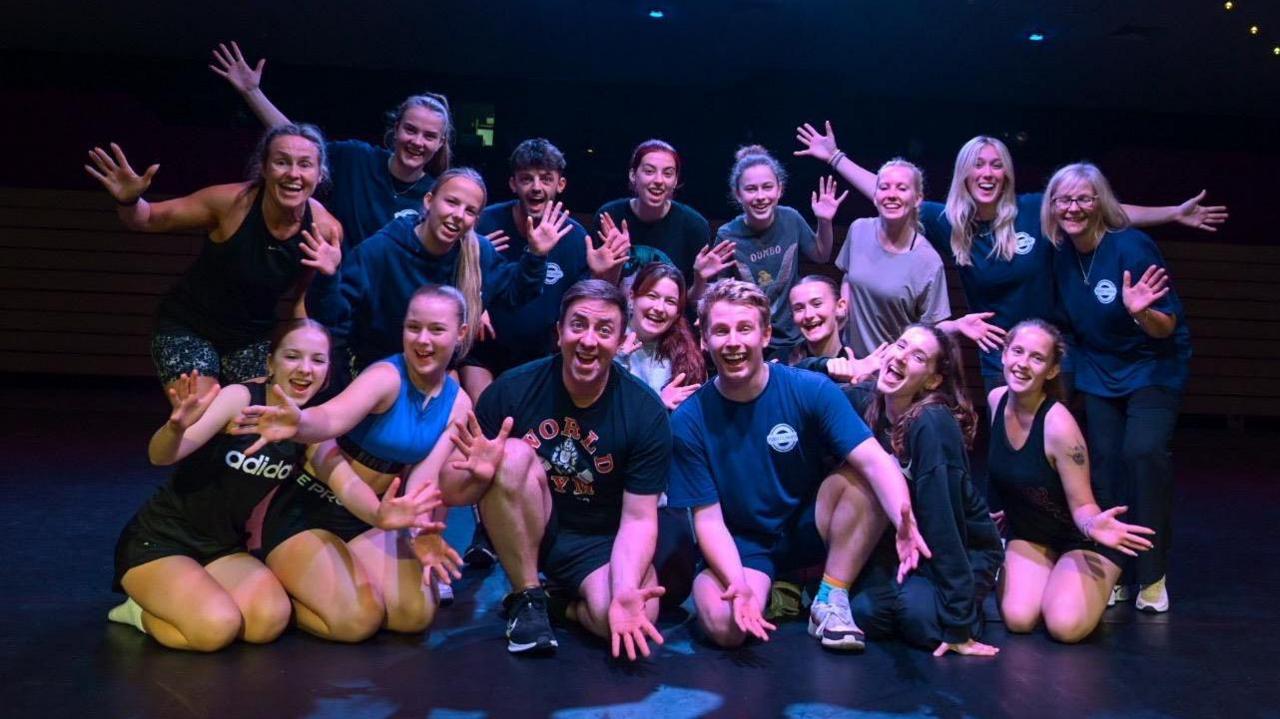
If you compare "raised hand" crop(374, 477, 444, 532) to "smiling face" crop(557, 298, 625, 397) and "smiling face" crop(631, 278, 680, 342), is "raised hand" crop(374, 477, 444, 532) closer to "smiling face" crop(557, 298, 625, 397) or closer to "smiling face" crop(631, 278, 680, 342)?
"smiling face" crop(557, 298, 625, 397)

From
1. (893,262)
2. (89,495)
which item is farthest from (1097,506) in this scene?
(89,495)

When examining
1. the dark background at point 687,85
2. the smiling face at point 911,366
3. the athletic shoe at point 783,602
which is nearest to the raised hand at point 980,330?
the smiling face at point 911,366

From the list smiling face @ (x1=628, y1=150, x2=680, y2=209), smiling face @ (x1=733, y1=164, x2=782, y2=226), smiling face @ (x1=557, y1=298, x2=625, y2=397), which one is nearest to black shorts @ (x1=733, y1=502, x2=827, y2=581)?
smiling face @ (x1=557, y1=298, x2=625, y2=397)

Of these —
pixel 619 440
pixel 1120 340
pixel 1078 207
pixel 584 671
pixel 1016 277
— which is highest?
pixel 1078 207

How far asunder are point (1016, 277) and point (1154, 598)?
1.21m

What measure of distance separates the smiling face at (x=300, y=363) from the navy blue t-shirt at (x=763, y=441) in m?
1.06

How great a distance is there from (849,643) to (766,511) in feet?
1.53

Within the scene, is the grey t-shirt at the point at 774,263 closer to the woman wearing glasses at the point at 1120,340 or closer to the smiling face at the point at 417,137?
the woman wearing glasses at the point at 1120,340

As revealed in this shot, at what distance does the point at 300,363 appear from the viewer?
9.95 feet

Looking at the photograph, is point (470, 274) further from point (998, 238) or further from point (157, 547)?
point (998, 238)

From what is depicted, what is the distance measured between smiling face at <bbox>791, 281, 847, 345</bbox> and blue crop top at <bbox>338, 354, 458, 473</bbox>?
1.36m

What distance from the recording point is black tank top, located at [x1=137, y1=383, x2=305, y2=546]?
2.96 m

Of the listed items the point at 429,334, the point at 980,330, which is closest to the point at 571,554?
the point at 429,334

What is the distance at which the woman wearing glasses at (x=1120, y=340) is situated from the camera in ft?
11.7
